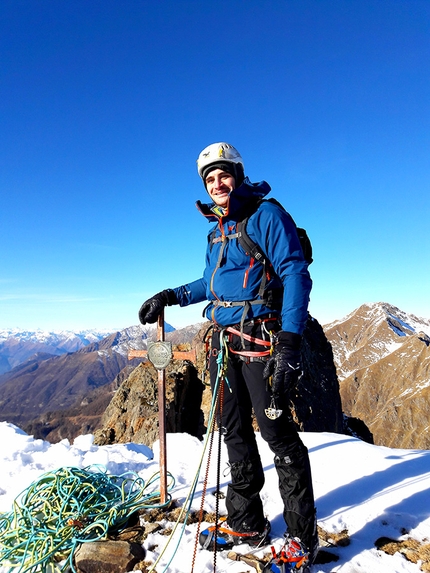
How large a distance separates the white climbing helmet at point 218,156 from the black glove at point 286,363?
7.39 ft

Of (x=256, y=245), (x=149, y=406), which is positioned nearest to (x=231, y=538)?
(x=256, y=245)

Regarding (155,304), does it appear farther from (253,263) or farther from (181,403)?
(181,403)

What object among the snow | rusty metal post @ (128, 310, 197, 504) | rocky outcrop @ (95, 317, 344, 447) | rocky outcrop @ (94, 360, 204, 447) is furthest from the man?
rocky outcrop @ (94, 360, 204, 447)

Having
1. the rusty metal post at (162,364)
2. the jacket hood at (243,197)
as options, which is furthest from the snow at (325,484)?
the jacket hood at (243,197)

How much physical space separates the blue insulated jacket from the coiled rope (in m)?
2.96

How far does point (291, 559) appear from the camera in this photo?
3.50 m

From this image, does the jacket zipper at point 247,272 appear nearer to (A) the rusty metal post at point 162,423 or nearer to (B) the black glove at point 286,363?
(B) the black glove at point 286,363

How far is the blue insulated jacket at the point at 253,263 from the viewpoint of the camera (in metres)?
3.52

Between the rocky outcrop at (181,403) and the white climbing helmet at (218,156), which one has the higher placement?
the white climbing helmet at (218,156)

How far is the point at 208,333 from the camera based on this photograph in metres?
4.87

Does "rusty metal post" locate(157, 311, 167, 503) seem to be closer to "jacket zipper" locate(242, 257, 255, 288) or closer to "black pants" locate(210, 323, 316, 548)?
"black pants" locate(210, 323, 316, 548)

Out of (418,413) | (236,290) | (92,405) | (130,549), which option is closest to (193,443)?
(130,549)

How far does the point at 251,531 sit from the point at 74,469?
9.05 ft

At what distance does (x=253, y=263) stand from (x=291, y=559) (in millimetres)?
3127
